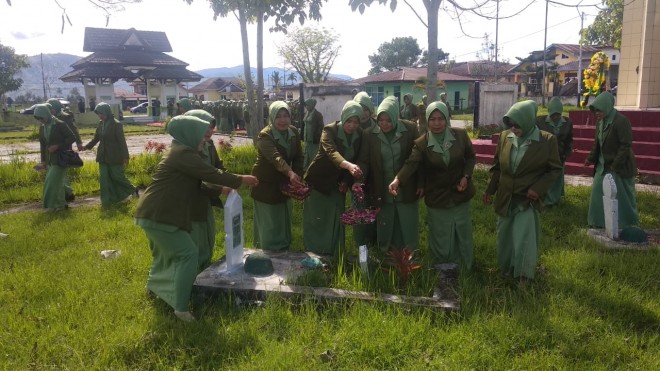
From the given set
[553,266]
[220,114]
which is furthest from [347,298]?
[220,114]

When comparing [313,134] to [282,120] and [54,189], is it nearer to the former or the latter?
[282,120]

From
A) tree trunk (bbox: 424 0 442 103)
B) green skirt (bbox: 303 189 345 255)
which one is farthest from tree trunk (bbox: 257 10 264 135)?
green skirt (bbox: 303 189 345 255)

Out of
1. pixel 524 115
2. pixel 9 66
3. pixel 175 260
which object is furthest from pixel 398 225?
pixel 9 66

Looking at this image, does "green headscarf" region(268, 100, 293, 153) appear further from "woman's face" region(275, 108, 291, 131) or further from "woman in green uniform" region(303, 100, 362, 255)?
"woman in green uniform" region(303, 100, 362, 255)

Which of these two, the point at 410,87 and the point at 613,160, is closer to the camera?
the point at 613,160

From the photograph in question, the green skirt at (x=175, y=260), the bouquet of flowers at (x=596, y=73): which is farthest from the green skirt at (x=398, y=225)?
the bouquet of flowers at (x=596, y=73)

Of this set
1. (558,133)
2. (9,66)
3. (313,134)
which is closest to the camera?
(558,133)

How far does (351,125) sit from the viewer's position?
15.1ft

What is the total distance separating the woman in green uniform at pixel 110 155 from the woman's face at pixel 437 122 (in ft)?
17.3

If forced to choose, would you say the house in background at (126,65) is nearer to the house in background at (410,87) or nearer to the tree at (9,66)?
the tree at (9,66)

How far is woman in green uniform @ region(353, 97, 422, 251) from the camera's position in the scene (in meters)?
4.59

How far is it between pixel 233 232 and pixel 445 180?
189 centimetres

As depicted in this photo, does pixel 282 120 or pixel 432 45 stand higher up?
pixel 432 45

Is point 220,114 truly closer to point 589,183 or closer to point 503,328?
point 589,183
